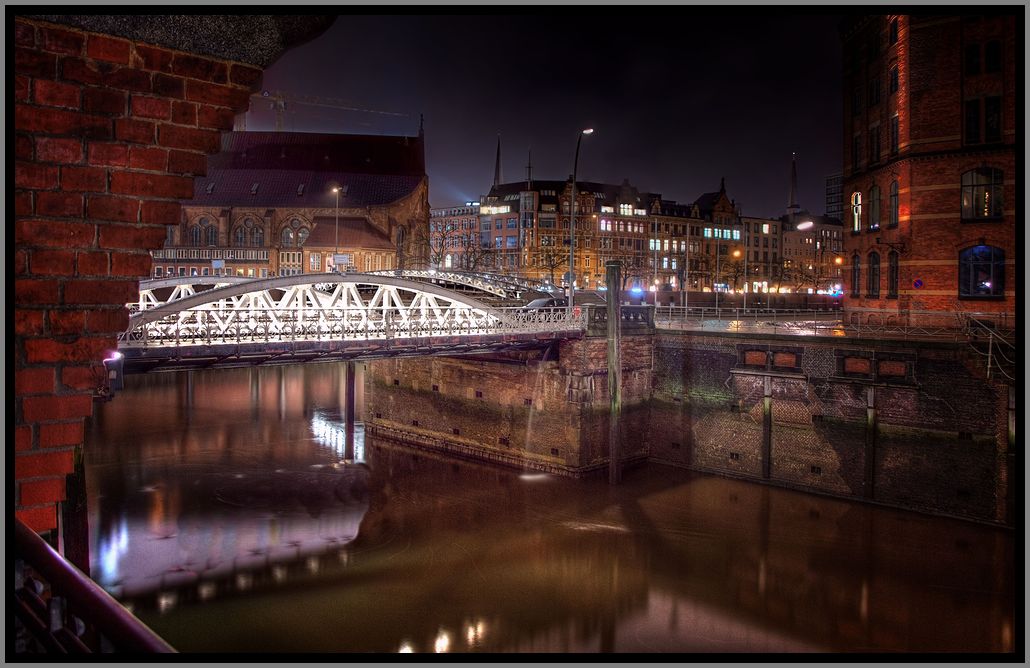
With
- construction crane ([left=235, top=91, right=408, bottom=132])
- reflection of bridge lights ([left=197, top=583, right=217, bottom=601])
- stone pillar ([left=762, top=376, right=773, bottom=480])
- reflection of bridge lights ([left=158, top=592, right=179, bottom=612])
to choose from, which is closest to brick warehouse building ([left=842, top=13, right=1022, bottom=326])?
stone pillar ([left=762, top=376, right=773, bottom=480])

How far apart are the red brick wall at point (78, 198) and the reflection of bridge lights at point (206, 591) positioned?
12.5m

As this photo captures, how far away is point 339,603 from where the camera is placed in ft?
49.9

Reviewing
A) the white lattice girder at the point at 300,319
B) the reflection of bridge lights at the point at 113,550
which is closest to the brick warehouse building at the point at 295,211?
the white lattice girder at the point at 300,319

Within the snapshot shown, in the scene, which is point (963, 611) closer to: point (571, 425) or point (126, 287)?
point (571, 425)

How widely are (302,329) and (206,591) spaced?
267 inches

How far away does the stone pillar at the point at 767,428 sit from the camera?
22.8m

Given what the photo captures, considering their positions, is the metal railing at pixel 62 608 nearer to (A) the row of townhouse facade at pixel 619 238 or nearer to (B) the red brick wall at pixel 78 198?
(B) the red brick wall at pixel 78 198

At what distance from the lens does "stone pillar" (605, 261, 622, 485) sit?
76.6ft

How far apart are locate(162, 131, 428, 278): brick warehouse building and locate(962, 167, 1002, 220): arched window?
47867 millimetres

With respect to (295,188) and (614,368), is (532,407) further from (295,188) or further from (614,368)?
(295,188)

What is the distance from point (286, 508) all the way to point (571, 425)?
8933mm

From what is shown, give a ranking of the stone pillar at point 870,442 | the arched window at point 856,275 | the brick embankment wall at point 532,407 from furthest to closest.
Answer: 1. the arched window at point 856,275
2. the brick embankment wall at point 532,407
3. the stone pillar at point 870,442

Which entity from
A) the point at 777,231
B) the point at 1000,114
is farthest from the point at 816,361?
the point at 777,231

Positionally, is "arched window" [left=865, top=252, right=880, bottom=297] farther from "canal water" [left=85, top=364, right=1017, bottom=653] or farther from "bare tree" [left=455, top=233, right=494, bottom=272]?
"bare tree" [left=455, top=233, right=494, bottom=272]
